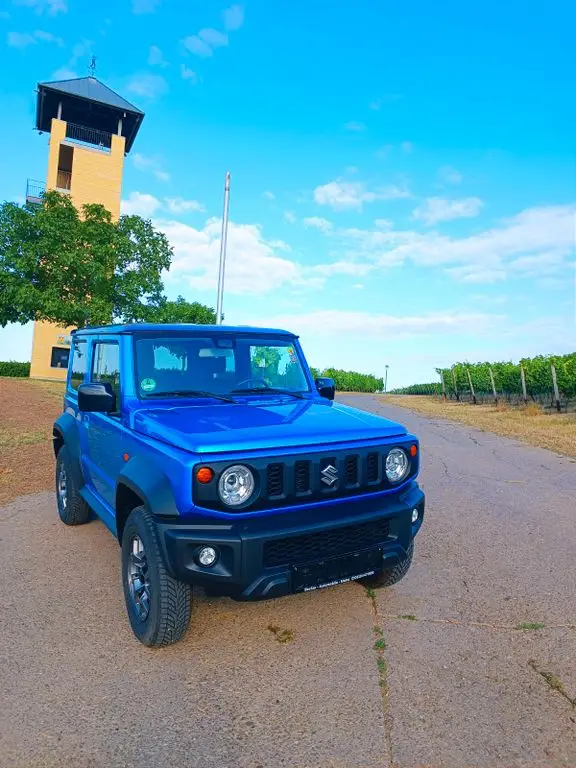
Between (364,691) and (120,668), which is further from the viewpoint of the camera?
(120,668)

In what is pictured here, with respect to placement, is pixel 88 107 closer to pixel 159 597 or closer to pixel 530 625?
pixel 159 597

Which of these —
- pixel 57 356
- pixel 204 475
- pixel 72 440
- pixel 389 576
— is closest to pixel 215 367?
pixel 204 475

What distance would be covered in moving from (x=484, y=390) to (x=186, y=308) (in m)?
19.5

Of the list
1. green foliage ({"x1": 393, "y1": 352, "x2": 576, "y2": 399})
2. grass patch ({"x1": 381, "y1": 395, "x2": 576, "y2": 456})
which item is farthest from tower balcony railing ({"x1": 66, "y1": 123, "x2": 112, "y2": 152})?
grass patch ({"x1": 381, "y1": 395, "x2": 576, "y2": 456})

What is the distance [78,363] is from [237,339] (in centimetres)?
200

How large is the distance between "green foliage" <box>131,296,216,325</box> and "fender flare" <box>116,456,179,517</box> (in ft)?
60.7

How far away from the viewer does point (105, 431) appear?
160 inches

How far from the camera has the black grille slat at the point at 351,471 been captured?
3160 millimetres

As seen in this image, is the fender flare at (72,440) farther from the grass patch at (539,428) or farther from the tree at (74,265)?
the tree at (74,265)

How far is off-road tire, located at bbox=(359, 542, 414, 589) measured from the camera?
3.70 metres

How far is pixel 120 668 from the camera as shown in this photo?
2.92 metres

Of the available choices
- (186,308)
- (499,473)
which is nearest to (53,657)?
(499,473)

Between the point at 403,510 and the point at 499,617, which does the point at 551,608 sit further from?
the point at 403,510

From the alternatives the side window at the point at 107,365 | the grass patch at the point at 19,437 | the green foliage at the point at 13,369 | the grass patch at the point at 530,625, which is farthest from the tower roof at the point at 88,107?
the grass patch at the point at 530,625
